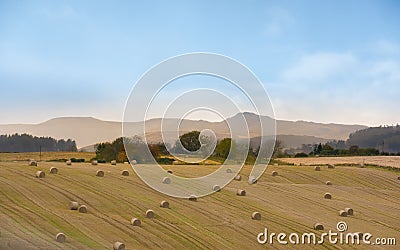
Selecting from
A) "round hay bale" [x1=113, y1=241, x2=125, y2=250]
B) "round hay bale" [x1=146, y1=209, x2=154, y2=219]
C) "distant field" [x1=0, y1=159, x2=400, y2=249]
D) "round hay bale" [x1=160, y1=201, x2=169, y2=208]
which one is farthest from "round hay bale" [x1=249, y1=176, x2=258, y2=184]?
"round hay bale" [x1=113, y1=241, x2=125, y2=250]

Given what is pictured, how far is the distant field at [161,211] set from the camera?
48.9 ft

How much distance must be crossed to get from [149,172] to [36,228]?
31.3 feet

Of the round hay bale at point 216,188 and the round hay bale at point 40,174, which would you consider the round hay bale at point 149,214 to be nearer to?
the round hay bale at point 216,188

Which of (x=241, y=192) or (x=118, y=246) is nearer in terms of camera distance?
(x=118, y=246)

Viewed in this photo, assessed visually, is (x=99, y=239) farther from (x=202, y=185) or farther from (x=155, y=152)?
(x=155, y=152)

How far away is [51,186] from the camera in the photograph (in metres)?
19.0

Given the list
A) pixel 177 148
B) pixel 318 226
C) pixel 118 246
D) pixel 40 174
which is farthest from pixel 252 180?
pixel 118 246

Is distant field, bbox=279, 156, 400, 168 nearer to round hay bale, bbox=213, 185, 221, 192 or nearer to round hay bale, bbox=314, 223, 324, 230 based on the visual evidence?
round hay bale, bbox=213, 185, 221, 192

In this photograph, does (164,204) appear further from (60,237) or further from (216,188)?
(60,237)

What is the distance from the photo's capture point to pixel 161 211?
59.5 feet

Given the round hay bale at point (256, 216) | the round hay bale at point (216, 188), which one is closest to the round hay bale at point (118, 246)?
the round hay bale at point (256, 216)

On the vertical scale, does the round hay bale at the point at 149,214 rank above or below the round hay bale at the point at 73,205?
below

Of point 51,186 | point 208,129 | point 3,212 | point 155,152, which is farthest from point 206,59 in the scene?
point 155,152

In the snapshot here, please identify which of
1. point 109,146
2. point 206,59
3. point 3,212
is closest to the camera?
point 3,212
